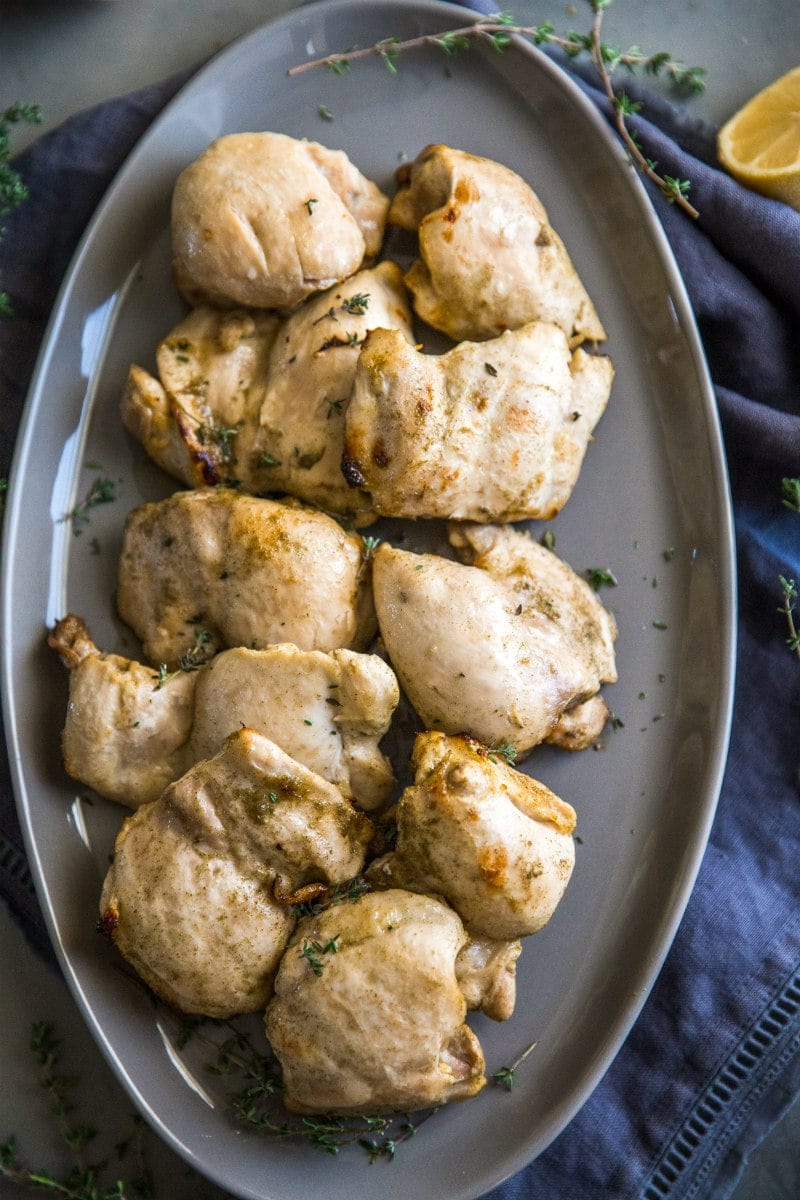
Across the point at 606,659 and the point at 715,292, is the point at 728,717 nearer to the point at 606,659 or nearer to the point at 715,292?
the point at 606,659

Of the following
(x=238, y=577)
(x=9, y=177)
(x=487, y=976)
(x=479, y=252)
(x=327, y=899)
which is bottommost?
(x=487, y=976)

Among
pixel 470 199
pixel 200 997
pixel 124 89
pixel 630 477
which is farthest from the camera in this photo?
pixel 124 89

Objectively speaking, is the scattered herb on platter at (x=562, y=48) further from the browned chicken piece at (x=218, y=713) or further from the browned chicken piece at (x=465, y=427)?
the browned chicken piece at (x=218, y=713)

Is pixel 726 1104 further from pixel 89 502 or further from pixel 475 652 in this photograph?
pixel 89 502

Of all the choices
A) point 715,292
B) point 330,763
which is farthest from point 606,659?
point 715,292

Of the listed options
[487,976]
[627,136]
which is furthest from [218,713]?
[627,136]

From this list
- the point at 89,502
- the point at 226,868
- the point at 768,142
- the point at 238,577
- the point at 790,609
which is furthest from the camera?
the point at 768,142

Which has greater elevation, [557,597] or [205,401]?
[205,401]
